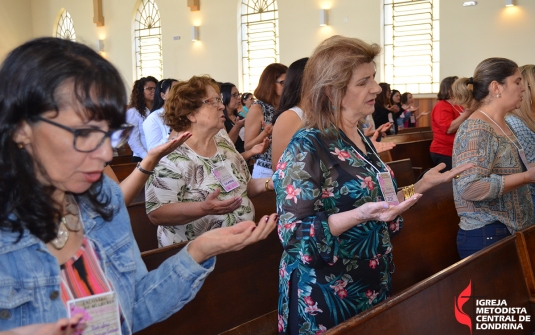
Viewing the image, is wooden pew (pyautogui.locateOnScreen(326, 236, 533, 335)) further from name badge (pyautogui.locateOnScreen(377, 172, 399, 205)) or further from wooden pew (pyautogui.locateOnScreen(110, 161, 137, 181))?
wooden pew (pyautogui.locateOnScreen(110, 161, 137, 181))

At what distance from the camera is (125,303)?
1.17 metres

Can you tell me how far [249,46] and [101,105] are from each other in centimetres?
1248

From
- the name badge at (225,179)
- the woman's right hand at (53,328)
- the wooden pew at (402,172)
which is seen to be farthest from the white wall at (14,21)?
the woman's right hand at (53,328)

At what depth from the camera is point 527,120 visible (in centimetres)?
314

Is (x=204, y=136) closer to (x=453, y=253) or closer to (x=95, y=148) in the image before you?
(x=95, y=148)

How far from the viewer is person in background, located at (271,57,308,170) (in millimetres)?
2799

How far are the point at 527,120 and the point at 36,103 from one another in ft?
9.34

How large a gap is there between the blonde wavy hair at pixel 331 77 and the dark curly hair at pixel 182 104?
838 mm

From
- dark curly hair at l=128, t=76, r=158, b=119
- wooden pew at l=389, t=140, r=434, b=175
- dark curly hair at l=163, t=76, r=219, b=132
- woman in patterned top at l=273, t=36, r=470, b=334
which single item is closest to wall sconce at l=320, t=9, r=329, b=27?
wooden pew at l=389, t=140, r=434, b=175

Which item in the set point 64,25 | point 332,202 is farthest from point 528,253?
point 64,25

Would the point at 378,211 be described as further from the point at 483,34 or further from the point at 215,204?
the point at 483,34

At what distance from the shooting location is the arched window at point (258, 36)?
41.9 feet

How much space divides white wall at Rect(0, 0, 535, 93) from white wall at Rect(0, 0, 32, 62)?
0.09 feet

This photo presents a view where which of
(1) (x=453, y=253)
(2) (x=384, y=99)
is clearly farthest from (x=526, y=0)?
(1) (x=453, y=253)
